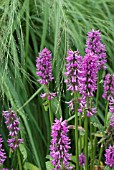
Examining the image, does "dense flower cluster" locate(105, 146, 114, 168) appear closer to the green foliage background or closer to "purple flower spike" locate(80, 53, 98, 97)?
"purple flower spike" locate(80, 53, 98, 97)

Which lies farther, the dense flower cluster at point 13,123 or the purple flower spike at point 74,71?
the dense flower cluster at point 13,123

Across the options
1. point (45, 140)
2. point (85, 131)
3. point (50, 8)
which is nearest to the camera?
point (85, 131)

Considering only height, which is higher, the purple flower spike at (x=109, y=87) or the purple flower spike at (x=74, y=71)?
the purple flower spike at (x=74, y=71)

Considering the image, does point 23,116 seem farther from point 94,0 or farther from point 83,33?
point 94,0

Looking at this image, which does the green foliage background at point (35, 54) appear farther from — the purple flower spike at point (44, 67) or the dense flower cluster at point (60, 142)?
the dense flower cluster at point (60, 142)

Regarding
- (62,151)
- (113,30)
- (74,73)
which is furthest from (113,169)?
(113,30)

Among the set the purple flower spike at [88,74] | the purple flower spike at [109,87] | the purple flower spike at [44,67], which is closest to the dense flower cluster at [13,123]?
the purple flower spike at [44,67]

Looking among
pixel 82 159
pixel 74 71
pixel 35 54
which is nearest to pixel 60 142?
pixel 74 71

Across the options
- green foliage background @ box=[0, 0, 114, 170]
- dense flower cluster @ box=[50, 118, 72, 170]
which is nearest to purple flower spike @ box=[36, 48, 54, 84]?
Result: green foliage background @ box=[0, 0, 114, 170]
